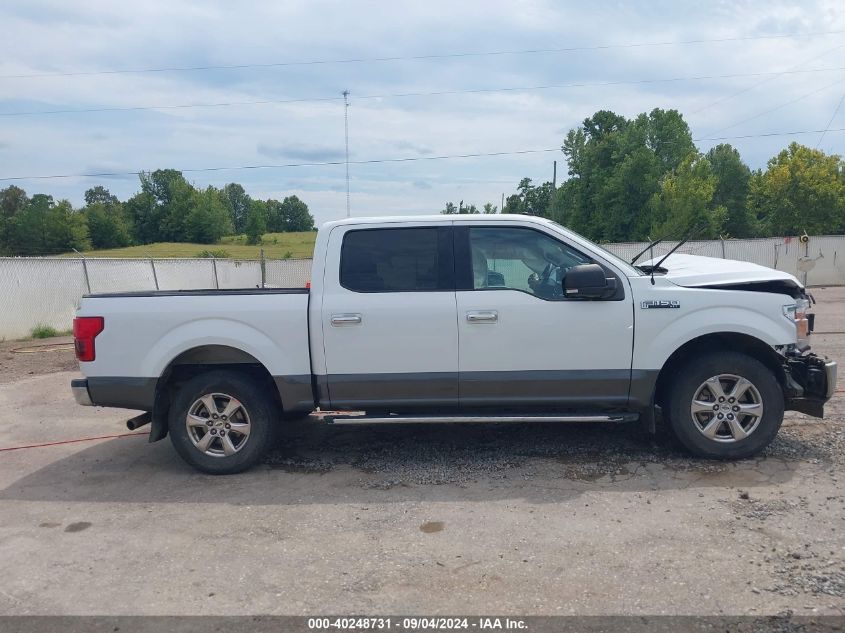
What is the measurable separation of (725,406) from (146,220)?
69.3m

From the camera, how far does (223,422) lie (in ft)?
18.1

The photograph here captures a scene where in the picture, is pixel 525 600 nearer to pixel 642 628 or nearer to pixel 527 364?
pixel 642 628

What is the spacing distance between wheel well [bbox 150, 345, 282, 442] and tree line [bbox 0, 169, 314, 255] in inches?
2065

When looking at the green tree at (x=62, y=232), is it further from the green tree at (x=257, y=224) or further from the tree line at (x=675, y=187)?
the tree line at (x=675, y=187)

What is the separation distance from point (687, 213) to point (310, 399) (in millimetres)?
44648

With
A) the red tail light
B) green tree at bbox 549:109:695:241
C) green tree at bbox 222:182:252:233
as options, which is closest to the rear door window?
the red tail light

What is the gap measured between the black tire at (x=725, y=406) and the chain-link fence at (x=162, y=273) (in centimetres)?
1192

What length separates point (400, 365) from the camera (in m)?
5.36

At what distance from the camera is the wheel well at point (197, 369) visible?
5.51m

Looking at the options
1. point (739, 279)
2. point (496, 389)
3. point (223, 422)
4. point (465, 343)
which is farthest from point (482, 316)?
point (223, 422)

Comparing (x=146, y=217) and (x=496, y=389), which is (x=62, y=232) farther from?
(x=496, y=389)

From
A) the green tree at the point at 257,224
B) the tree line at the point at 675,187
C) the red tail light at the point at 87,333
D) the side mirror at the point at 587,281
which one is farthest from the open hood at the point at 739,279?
the green tree at the point at 257,224

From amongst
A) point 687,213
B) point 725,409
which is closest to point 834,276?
point 687,213

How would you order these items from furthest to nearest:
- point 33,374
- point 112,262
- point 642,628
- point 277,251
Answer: point 277,251 → point 112,262 → point 33,374 → point 642,628
